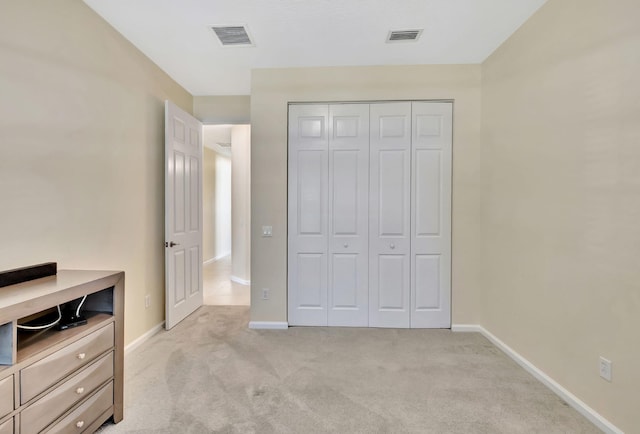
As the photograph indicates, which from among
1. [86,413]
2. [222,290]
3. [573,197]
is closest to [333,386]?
[86,413]

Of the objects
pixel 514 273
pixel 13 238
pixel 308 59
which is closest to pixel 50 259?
pixel 13 238

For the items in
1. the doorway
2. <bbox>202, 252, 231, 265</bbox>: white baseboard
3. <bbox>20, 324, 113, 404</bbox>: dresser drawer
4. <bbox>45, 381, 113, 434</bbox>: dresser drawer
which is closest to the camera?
<bbox>20, 324, 113, 404</bbox>: dresser drawer

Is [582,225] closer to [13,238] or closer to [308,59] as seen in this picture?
[308,59]

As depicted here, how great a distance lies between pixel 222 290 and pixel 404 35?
13.7ft

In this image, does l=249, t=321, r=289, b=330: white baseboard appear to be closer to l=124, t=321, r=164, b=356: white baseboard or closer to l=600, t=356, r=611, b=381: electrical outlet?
l=124, t=321, r=164, b=356: white baseboard

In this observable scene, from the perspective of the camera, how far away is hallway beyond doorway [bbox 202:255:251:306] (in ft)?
13.4

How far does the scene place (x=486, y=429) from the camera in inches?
67.1

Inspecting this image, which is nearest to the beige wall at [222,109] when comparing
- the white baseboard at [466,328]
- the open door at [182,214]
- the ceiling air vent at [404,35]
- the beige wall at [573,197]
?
the open door at [182,214]

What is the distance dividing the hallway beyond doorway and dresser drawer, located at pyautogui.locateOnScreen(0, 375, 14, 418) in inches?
110

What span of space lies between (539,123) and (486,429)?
2112 millimetres

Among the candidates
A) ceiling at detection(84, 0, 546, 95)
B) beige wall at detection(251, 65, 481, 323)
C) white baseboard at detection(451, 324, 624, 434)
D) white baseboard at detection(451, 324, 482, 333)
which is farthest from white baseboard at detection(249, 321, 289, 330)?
ceiling at detection(84, 0, 546, 95)

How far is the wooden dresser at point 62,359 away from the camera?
47.1 inches

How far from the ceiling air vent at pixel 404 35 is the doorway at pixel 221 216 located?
3.03m

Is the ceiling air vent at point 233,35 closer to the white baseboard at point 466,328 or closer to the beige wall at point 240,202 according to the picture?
the beige wall at point 240,202
